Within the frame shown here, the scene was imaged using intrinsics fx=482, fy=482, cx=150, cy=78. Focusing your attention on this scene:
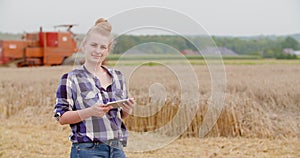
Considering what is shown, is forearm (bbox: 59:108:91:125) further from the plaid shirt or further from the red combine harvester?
the red combine harvester

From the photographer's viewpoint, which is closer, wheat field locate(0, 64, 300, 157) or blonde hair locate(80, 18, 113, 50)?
blonde hair locate(80, 18, 113, 50)

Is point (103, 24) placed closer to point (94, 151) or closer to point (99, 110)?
point (99, 110)

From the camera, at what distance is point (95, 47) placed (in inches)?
82.0

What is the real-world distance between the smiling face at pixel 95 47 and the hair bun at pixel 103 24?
0.04 metres

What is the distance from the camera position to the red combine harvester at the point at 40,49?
16.0 meters

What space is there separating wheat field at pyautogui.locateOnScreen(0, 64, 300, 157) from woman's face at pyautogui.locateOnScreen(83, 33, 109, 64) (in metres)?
1.99

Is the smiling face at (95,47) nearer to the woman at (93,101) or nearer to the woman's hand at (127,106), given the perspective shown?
the woman at (93,101)

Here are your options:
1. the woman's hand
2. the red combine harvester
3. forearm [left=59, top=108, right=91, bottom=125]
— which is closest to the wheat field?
the woman's hand

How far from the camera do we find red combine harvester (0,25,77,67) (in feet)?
52.6

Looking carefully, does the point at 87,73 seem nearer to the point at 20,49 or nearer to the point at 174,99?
the point at 174,99

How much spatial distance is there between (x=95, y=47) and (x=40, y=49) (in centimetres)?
1503

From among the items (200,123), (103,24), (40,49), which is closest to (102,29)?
(103,24)

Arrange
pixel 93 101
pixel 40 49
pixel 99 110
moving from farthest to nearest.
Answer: pixel 40 49
pixel 93 101
pixel 99 110

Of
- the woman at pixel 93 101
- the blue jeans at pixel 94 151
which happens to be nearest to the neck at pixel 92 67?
the woman at pixel 93 101
